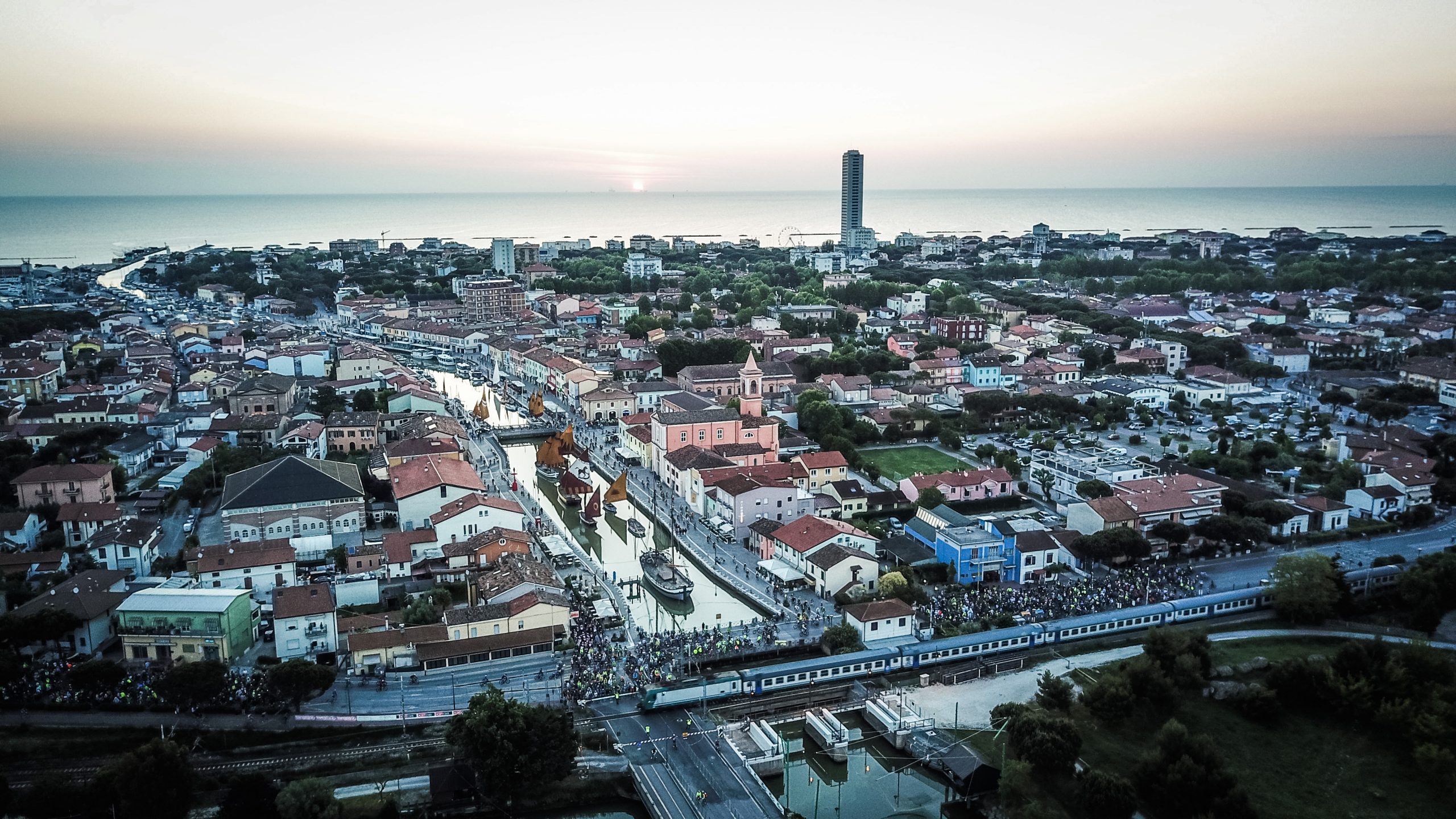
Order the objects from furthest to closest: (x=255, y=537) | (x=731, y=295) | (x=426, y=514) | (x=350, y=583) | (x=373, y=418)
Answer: (x=731, y=295) < (x=373, y=418) < (x=426, y=514) < (x=255, y=537) < (x=350, y=583)

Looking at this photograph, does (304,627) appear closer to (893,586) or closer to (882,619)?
(882,619)

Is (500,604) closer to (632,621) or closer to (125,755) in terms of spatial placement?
(632,621)

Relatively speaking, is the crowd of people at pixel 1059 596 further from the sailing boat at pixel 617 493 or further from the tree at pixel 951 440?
the tree at pixel 951 440

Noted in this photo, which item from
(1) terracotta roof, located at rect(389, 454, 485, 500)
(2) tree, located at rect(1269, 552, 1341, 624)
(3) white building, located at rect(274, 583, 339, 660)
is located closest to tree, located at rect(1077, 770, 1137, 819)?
(2) tree, located at rect(1269, 552, 1341, 624)

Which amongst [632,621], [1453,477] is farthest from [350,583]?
[1453,477]

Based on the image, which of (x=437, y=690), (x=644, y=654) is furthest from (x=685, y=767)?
(x=437, y=690)
